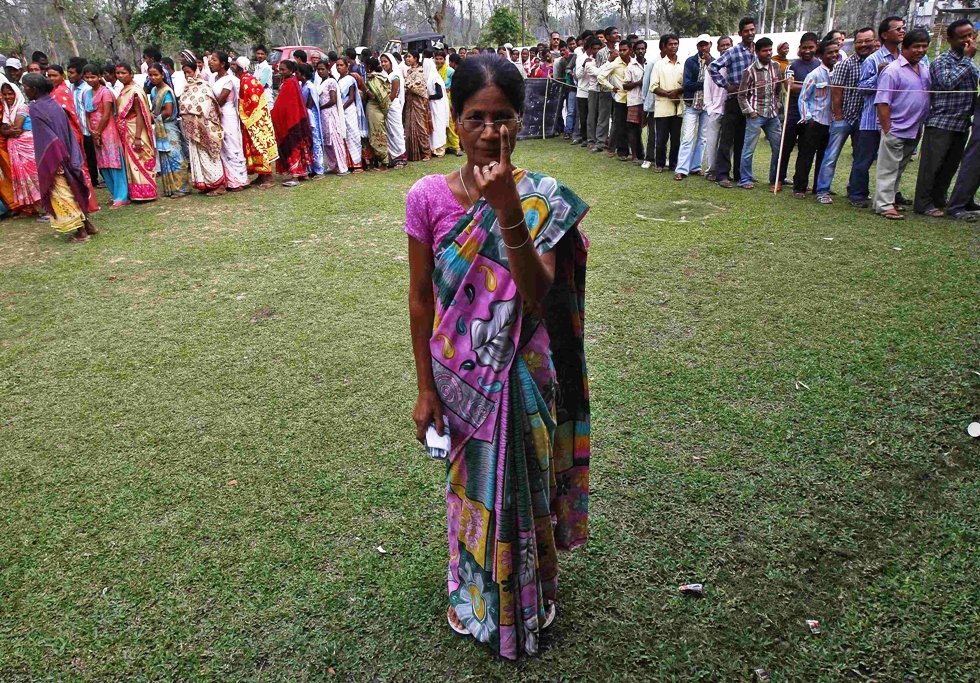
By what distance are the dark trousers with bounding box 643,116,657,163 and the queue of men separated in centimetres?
3

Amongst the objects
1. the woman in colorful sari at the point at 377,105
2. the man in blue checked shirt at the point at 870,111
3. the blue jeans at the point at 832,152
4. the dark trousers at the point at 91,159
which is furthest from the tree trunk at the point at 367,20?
the man in blue checked shirt at the point at 870,111

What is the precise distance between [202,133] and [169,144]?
484 millimetres

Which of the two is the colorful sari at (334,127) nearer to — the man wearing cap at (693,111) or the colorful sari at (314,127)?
the colorful sari at (314,127)

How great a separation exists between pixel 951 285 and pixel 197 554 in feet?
16.6

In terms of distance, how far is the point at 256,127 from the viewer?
9336 millimetres

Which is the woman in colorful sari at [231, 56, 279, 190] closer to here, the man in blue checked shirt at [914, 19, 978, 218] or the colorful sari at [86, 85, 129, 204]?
the colorful sari at [86, 85, 129, 204]

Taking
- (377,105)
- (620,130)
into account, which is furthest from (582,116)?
(377,105)

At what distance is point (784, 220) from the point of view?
6652 millimetres

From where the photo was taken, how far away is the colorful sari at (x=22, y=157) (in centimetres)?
738

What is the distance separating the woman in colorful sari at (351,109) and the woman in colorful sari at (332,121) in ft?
0.25

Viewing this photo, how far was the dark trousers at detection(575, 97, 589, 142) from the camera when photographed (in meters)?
12.0

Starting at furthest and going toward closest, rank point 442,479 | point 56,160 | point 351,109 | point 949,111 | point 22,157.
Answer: point 351,109 → point 22,157 → point 56,160 → point 949,111 → point 442,479

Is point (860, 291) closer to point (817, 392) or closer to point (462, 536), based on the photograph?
point (817, 392)

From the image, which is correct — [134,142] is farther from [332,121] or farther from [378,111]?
[378,111]
